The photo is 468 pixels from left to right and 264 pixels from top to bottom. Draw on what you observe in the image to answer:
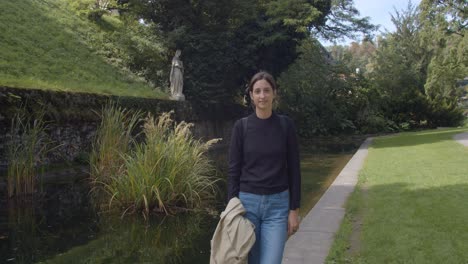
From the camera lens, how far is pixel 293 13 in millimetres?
23422

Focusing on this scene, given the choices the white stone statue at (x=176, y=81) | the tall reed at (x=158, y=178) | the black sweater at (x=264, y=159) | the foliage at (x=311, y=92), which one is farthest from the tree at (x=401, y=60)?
the black sweater at (x=264, y=159)

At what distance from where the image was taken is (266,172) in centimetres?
297

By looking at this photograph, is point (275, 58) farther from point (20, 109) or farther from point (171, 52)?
point (20, 109)

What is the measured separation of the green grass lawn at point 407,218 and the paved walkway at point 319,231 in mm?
119

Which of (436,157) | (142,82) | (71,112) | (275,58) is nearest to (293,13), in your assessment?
(275,58)

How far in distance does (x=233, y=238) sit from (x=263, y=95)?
94cm

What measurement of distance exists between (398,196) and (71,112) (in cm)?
829

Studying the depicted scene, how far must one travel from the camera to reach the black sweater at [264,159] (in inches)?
117

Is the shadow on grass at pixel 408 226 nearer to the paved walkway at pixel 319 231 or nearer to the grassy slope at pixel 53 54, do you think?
the paved walkway at pixel 319 231

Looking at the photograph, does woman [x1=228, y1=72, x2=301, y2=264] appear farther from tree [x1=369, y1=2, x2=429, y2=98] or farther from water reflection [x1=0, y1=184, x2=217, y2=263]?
tree [x1=369, y1=2, x2=429, y2=98]

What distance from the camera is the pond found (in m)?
5.27

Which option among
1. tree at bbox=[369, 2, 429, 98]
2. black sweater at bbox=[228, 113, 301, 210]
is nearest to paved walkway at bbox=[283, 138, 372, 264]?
black sweater at bbox=[228, 113, 301, 210]

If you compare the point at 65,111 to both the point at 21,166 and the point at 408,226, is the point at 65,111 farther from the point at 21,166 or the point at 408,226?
the point at 408,226

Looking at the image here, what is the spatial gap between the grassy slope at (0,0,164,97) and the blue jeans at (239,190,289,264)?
925 centimetres
